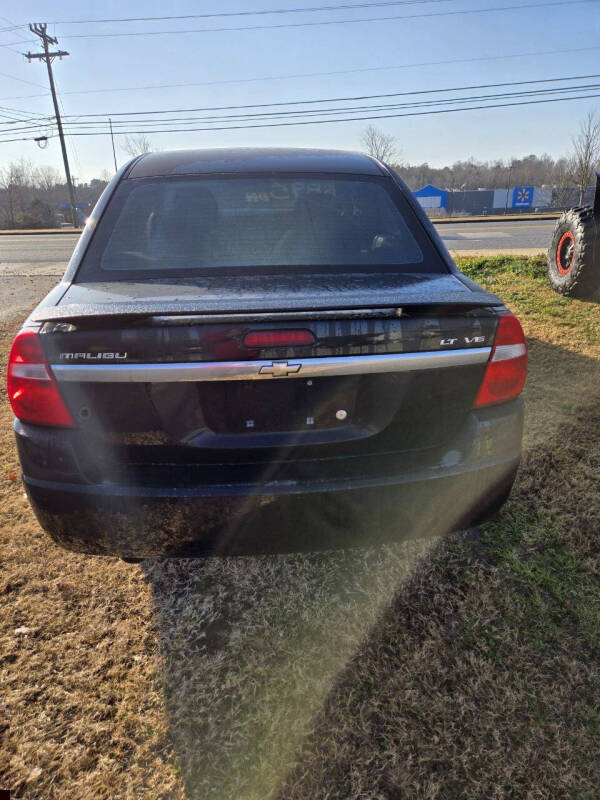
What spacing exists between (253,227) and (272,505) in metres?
Result: 1.22

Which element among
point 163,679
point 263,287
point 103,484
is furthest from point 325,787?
point 263,287

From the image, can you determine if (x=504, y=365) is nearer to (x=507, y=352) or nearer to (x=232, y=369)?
(x=507, y=352)

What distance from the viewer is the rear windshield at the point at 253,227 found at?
77.0 inches

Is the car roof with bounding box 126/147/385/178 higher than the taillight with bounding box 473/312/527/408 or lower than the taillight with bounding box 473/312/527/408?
higher

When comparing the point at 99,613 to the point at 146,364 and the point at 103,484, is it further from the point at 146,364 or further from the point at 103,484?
the point at 146,364

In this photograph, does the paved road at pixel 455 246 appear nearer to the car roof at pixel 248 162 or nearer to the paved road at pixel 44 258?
the paved road at pixel 44 258

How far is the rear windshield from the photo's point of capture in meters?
1.96

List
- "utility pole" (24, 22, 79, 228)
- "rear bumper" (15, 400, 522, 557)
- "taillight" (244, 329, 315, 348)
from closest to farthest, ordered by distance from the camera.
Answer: "taillight" (244, 329, 315, 348), "rear bumper" (15, 400, 522, 557), "utility pole" (24, 22, 79, 228)

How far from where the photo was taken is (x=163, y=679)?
1.79 m

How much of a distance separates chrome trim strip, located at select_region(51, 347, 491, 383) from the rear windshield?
53 cm

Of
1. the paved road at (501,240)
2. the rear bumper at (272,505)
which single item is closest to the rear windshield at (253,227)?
the rear bumper at (272,505)

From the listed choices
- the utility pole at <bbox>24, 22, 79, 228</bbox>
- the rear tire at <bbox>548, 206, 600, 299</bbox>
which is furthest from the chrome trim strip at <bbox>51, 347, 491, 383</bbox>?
the utility pole at <bbox>24, 22, 79, 228</bbox>

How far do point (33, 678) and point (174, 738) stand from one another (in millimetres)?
619

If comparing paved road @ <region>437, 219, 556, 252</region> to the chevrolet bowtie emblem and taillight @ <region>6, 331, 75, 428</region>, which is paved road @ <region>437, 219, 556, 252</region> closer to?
the chevrolet bowtie emblem
